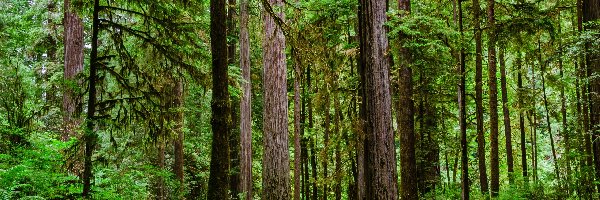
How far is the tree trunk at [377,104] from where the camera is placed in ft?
24.5

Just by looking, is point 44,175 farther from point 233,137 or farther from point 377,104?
point 233,137

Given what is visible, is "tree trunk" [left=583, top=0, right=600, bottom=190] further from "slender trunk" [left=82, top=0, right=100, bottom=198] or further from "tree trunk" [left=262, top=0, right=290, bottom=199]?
"slender trunk" [left=82, top=0, right=100, bottom=198]

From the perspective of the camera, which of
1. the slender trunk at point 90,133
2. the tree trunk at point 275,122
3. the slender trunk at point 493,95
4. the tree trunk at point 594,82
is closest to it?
the slender trunk at point 90,133

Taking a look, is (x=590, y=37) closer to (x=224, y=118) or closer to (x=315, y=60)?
(x=315, y=60)

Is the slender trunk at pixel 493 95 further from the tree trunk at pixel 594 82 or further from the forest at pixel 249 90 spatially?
the tree trunk at pixel 594 82

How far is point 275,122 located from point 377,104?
402cm

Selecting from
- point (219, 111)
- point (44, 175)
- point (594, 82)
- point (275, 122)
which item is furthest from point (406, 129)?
point (44, 175)

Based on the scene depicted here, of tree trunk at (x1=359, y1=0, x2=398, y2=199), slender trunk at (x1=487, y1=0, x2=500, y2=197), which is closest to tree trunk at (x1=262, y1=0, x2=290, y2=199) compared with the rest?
tree trunk at (x1=359, y1=0, x2=398, y2=199)

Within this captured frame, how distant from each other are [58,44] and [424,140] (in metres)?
16.7

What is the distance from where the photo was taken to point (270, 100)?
11070 mm

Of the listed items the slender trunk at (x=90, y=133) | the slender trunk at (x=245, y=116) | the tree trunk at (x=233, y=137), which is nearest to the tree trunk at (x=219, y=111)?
the slender trunk at (x=90, y=133)

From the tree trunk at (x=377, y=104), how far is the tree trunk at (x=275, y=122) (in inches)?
141

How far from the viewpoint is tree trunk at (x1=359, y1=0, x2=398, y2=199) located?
7.48m

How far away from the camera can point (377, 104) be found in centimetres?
752
